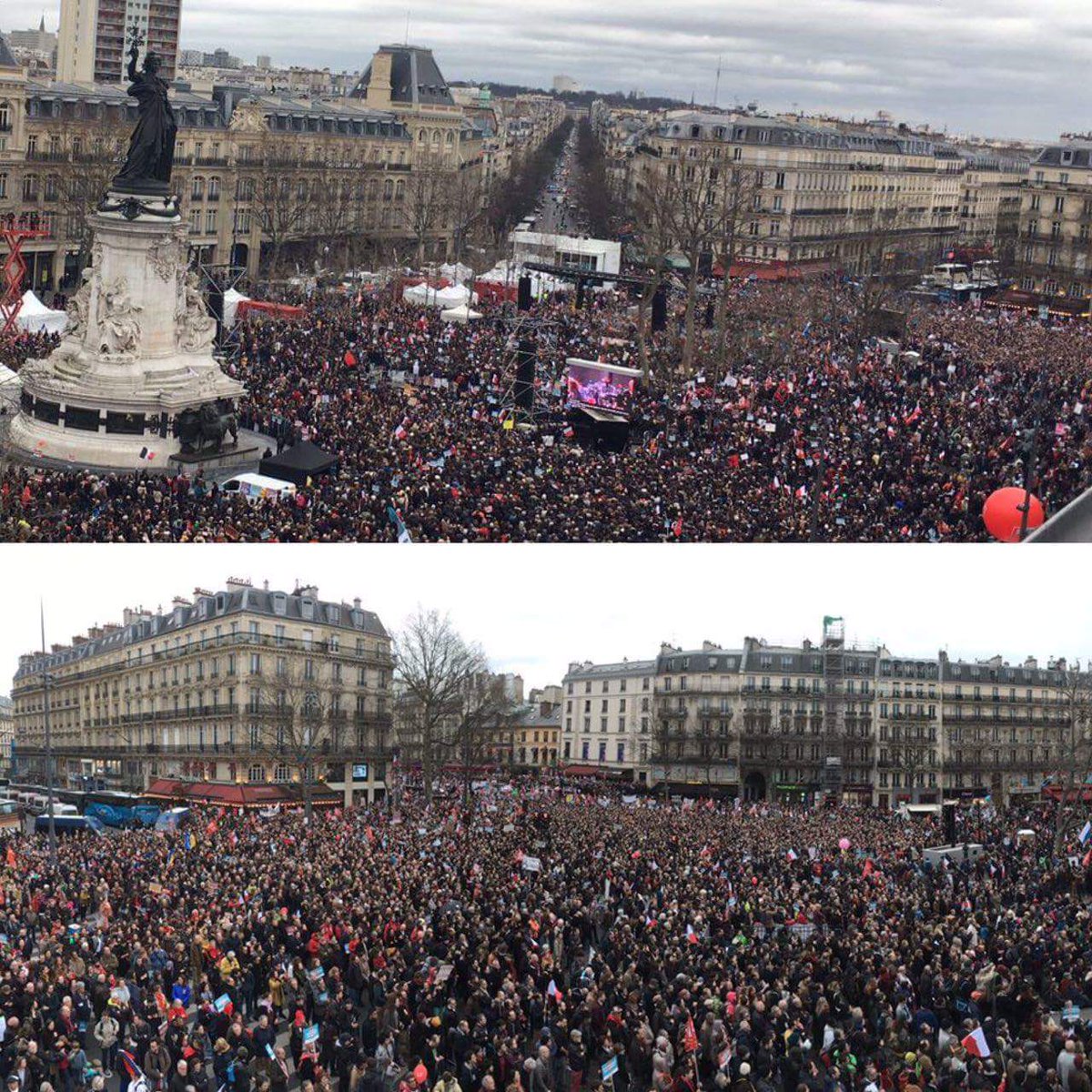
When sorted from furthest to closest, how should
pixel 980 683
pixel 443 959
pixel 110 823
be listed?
pixel 980 683, pixel 110 823, pixel 443 959

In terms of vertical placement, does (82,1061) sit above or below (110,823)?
above

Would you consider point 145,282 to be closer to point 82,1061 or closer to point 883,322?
point 82,1061

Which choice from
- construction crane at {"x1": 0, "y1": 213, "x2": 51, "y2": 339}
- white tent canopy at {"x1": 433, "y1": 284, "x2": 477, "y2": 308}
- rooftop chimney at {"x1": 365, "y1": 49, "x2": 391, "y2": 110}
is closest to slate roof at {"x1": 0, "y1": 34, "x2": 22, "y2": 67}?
construction crane at {"x1": 0, "y1": 213, "x2": 51, "y2": 339}

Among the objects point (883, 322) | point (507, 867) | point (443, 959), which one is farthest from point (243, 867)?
point (883, 322)

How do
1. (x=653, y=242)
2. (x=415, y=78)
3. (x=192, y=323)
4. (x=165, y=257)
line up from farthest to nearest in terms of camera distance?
(x=415, y=78) < (x=653, y=242) < (x=192, y=323) < (x=165, y=257)

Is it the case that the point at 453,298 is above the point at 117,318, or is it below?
below

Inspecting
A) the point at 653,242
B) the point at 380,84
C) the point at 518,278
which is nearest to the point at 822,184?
the point at 380,84

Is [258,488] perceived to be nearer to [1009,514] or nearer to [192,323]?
[192,323]
